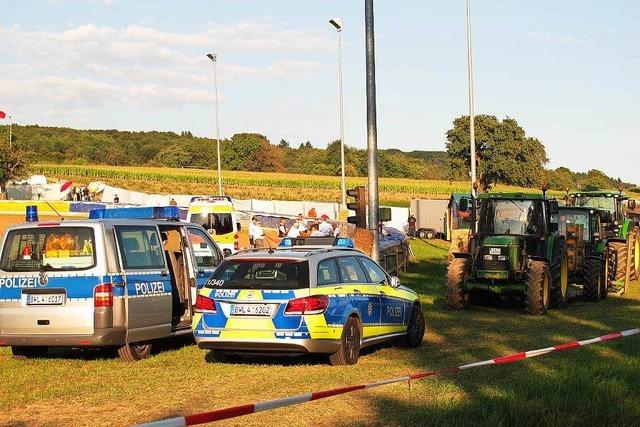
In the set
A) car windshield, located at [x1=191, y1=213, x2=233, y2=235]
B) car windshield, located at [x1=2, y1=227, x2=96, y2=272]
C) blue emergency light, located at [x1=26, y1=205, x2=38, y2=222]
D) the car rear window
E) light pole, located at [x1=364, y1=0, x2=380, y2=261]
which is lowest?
car windshield, located at [x1=191, y1=213, x2=233, y2=235]

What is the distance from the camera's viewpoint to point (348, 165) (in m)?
132

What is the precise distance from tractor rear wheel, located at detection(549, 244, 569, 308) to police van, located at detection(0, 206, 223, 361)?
33.4ft

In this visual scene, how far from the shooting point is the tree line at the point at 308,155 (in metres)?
112

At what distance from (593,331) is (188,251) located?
6794mm

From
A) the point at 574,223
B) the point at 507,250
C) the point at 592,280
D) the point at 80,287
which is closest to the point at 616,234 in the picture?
the point at 574,223

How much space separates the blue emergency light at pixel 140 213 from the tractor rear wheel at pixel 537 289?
25.0ft

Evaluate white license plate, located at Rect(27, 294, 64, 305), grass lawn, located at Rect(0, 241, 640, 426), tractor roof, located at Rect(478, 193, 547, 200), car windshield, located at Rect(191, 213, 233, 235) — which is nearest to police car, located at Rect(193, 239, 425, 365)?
grass lawn, located at Rect(0, 241, 640, 426)

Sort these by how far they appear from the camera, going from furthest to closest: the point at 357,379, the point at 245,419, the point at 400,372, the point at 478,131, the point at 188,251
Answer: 1. the point at 478,131
2. the point at 188,251
3. the point at 400,372
4. the point at 357,379
5. the point at 245,419

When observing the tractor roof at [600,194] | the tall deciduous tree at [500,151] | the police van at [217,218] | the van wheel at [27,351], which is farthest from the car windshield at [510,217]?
the tall deciduous tree at [500,151]

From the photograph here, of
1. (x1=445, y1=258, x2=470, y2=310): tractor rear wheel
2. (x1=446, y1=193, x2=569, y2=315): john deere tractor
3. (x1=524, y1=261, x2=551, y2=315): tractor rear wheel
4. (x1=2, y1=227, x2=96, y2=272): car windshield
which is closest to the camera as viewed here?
(x1=2, y1=227, x2=96, y2=272): car windshield

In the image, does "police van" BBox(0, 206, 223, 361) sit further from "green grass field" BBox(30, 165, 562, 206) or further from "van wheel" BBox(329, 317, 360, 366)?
"green grass field" BBox(30, 165, 562, 206)

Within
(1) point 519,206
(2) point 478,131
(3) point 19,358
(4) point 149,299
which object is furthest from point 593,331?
(2) point 478,131

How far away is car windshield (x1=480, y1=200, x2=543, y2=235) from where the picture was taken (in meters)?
21.1

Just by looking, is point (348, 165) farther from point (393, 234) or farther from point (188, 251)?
point (188, 251)
